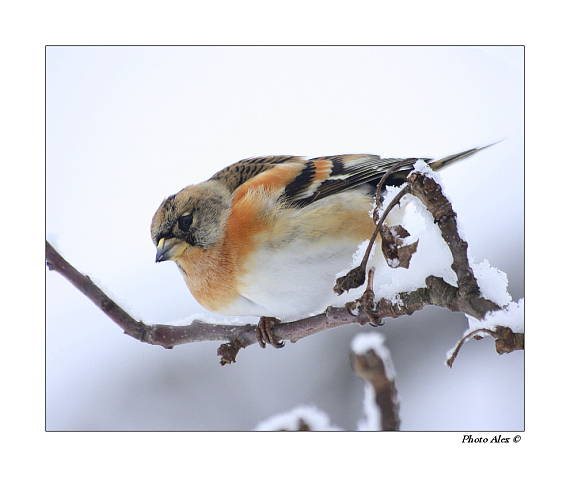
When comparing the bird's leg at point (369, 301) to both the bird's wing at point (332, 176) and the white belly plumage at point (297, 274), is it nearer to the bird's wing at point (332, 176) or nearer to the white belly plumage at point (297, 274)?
the white belly plumage at point (297, 274)

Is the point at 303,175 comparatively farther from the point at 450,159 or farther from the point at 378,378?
the point at 378,378

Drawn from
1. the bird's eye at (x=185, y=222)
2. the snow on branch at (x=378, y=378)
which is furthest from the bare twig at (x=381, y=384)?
the bird's eye at (x=185, y=222)

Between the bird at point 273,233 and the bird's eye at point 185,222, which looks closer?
the bird at point 273,233

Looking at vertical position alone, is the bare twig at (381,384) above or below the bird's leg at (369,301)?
below

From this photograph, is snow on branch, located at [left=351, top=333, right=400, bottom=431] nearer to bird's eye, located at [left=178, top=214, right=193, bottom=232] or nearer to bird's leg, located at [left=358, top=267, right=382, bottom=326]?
bird's leg, located at [left=358, top=267, right=382, bottom=326]

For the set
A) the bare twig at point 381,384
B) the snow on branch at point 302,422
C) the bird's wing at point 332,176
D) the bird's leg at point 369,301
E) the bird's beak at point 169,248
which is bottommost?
the snow on branch at point 302,422

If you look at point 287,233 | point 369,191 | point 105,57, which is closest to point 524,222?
point 369,191

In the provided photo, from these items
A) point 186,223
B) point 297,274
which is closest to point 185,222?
point 186,223

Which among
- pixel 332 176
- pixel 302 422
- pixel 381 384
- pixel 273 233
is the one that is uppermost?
pixel 332 176

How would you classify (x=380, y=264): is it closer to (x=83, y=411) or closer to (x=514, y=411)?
(x=514, y=411)
